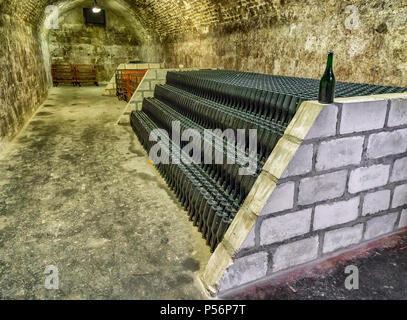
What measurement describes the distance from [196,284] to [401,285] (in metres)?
1.50

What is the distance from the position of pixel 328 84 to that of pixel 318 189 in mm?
766

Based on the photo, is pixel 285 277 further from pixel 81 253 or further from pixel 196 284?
pixel 81 253

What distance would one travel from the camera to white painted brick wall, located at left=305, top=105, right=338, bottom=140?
6.34 ft

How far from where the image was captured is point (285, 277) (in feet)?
7.33

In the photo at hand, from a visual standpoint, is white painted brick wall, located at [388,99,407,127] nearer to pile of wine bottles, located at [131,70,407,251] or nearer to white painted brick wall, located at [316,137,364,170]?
white painted brick wall, located at [316,137,364,170]

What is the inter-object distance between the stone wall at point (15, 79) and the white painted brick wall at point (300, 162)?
5234mm

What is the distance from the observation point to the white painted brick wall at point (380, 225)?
2.62 meters

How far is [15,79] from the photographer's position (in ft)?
22.6

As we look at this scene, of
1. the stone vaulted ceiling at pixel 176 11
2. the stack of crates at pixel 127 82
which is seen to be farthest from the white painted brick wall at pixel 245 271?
the stack of crates at pixel 127 82
